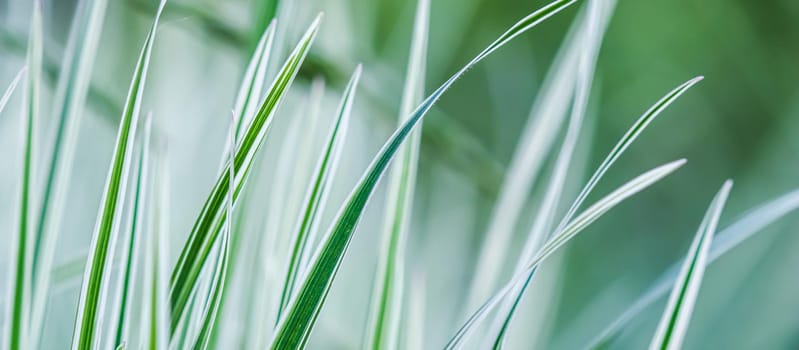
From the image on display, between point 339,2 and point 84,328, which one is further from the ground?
point 339,2

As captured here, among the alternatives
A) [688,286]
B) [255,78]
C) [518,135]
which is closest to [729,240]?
[688,286]

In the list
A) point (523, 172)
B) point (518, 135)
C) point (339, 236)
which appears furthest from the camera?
point (518, 135)

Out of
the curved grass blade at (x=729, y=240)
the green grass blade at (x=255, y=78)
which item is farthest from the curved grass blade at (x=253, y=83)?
the curved grass blade at (x=729, y=240)

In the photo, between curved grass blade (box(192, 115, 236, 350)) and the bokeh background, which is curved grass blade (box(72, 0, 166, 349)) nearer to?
curved grass blade (box(192, 115, 236, 350))

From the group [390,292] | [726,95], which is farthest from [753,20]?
[390,292]

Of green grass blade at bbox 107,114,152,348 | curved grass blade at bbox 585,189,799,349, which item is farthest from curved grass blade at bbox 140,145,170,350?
curved grass blade at bbox 585,189,799,349

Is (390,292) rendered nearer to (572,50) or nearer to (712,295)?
(572,50)

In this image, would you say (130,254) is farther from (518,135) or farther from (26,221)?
(518,135)
